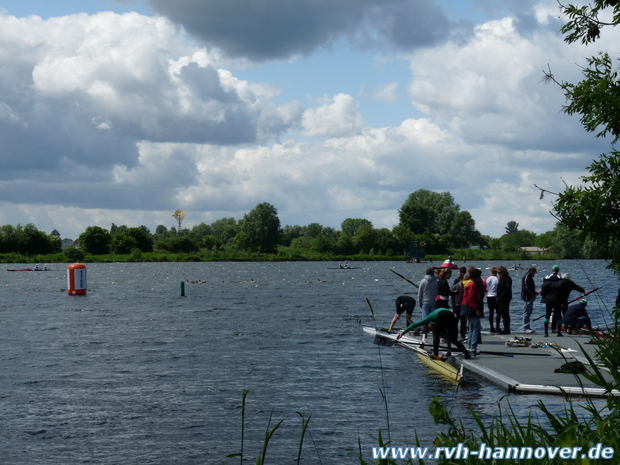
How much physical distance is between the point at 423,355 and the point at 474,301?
9.57 feet

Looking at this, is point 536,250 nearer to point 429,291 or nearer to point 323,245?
point 323,245

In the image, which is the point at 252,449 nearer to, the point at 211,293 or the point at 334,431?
the point at 334,431

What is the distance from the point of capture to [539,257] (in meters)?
173

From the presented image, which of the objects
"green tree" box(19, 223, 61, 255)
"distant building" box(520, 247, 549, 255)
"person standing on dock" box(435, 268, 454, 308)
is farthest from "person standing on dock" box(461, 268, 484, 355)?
"distant building" box(520, 247, 549, 255)

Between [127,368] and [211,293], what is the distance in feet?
122

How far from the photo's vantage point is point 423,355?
59.0 feet

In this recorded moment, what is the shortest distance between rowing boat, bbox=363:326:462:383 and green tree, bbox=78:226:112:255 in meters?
140

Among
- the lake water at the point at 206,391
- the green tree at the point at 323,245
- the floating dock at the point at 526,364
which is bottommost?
the lake water at the point at 206,391

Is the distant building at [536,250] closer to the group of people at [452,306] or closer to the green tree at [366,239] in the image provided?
the green tree at [366,239]

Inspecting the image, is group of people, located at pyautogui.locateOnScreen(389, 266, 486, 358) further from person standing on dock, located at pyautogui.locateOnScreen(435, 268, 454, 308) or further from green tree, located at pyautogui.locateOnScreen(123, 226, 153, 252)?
green tree, located at pyautogui.locateOnScreen(123, 226, 153, 252)

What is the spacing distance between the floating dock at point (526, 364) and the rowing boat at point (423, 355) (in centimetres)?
5

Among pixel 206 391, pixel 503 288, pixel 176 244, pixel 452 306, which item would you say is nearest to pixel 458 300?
pixel 452 306

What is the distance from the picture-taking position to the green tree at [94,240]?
152500 millimetres

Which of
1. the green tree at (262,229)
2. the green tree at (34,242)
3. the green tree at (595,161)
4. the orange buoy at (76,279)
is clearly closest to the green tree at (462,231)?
the green tree at (262,229)
